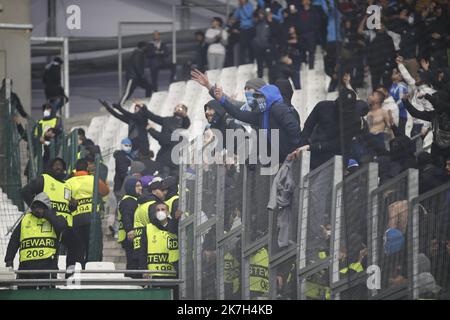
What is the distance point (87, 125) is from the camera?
2423 cm

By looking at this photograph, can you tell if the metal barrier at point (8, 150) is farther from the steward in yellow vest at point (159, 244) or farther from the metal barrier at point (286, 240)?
the metal barrier at point (286, 240)

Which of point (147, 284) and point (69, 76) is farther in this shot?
point (69, 76)

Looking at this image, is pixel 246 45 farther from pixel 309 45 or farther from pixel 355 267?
pixel 355 267

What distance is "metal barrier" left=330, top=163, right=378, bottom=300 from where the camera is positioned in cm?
1106

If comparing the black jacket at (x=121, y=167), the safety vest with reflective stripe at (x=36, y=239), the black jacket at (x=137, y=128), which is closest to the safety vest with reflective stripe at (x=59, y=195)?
the safety vest with reflective stripe at (x=36, y=239)

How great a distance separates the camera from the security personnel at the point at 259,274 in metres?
12.2

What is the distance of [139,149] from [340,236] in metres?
7.89

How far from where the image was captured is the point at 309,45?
22609 millimetres

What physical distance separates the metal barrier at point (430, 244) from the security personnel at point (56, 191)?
15.3ft

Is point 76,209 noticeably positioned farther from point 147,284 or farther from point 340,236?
point 340,236

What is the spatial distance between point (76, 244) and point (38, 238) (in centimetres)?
65

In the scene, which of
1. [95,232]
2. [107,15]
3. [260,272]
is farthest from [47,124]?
[260,272]

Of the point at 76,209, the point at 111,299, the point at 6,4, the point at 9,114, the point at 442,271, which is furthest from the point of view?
the point at 6,4
